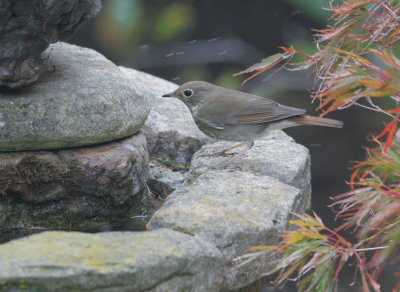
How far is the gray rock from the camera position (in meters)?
3.04

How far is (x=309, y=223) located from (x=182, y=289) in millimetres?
696

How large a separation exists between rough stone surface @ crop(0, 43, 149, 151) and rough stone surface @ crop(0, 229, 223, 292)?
138cm

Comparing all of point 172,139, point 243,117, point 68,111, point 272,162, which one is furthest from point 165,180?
point 68,111

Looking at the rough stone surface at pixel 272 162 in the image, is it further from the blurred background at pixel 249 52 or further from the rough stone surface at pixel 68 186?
the blurred background at pixel 249 52

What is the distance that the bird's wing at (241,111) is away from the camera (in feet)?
14.9

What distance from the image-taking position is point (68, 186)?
4.11m

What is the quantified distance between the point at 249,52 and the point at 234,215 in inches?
196

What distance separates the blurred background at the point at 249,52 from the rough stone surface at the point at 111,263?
13.6ft

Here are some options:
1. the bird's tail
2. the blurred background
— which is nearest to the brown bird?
the bird's tail

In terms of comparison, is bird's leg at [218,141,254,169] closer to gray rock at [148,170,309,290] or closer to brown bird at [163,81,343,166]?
brown bird at [163,81,343,166]

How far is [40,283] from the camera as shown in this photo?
2379 mm

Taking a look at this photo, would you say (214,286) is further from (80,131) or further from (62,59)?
(62,59)

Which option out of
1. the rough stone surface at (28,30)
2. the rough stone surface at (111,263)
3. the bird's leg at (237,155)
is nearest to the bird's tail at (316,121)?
the bird's leg at (237,155)

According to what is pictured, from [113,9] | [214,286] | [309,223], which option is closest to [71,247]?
[214,286]
